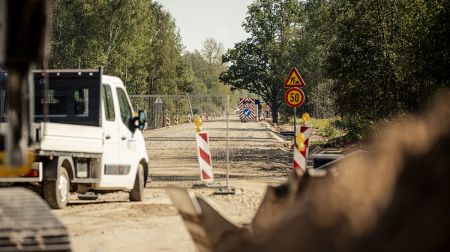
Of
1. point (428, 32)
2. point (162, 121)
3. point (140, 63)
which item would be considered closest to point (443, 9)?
point (428, 32)

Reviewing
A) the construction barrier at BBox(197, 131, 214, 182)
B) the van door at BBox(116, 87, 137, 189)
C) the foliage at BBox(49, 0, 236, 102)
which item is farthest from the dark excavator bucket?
the foliage at BBox(49, 0, 236, 102)

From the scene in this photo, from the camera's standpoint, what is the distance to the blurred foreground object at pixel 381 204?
3.57 metres

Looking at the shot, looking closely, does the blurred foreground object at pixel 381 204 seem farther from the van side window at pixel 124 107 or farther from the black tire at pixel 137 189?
the black tire at pixel 137 189

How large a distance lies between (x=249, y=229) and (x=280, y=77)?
95537 mm

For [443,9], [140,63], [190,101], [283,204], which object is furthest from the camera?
[140,63]

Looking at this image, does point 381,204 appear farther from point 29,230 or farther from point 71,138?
point 71,138

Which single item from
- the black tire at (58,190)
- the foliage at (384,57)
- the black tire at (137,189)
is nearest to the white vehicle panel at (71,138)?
the black tire at (58,190)

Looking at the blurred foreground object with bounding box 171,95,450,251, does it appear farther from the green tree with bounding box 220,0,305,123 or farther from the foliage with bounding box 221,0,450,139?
the green tree with bounding box 220,0,305,123

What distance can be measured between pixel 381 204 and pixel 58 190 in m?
11.1

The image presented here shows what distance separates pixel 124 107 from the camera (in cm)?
1619

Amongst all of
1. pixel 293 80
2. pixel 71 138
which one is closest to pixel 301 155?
pixel 71 138

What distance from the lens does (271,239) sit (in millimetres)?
4152

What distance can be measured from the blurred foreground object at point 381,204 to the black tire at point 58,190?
9679 millimetres

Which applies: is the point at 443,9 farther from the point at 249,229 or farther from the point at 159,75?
the point at 159,75
